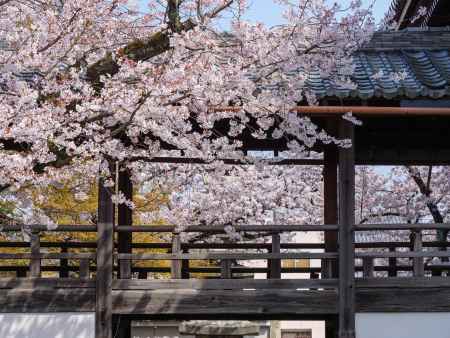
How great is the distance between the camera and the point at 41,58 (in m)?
7.07

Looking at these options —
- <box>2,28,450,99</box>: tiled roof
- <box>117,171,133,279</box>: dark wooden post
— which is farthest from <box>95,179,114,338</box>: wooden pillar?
<box>2,28,450,99</box>: tiled roof

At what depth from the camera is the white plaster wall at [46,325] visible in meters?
9.77

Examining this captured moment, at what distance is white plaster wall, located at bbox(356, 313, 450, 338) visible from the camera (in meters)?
9.93

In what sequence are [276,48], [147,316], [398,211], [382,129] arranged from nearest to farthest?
[276,48]
[147,316]
[382,129]
[398,211]

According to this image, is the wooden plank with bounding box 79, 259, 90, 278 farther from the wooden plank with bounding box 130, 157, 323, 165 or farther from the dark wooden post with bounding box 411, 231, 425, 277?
the dark wooden post with bounding box 411, 231, 425, 277

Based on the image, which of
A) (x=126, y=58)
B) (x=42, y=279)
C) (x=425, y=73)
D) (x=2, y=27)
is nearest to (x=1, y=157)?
(x=126, y=58)

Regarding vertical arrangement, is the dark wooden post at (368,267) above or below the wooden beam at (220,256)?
below

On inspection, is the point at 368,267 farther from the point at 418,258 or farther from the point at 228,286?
the point at 228,286

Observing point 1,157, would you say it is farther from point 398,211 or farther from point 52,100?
point 398,211

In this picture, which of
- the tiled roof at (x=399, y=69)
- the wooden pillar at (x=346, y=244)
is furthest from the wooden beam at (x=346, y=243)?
the tiled roof at (x=399, y=69)

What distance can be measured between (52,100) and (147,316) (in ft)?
14.8

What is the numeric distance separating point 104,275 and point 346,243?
319 centimetres

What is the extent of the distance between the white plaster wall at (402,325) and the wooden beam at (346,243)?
170 mm

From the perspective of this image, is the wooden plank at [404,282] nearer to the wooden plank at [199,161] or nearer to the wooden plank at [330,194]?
the wooden plank at [330,194]
